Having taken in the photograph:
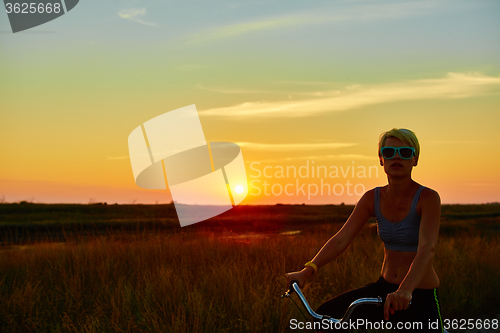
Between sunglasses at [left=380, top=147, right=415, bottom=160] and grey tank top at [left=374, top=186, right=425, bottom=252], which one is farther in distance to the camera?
grey tank top at [left=374, top=186, right=425, bottom=252]

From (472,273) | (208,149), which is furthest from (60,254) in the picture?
(472,273)

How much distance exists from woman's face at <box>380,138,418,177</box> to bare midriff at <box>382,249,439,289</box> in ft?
1.62

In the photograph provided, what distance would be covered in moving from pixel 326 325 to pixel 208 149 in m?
10.3

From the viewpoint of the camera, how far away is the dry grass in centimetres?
617

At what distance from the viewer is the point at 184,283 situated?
24.6ft

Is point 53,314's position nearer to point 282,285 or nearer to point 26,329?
point 26,329

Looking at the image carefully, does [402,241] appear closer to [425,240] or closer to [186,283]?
[425,240]

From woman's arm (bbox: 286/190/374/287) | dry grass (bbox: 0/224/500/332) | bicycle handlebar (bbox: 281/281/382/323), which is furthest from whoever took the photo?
dry grass (bbox: 0/224/500/332)

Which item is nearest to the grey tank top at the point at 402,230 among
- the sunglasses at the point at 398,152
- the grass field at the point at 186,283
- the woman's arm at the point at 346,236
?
the woman's arm at the point at 346,236

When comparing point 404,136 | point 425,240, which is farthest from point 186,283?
point 404,136

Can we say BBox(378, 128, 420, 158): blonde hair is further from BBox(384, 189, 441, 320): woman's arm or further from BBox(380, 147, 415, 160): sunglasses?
BBox(384, 189, 441, 320): woman's arm

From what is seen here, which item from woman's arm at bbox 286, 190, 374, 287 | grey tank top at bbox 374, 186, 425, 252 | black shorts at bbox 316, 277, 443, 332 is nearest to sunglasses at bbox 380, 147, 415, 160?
grey tank top at bbox 374, 186, 425, 252

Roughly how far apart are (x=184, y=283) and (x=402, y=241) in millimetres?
4951

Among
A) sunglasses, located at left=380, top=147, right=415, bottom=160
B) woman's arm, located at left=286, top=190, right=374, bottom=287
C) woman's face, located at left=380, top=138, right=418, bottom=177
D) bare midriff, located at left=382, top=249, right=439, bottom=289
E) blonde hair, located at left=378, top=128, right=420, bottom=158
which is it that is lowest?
bare midriff, located at left=382, top=249, right=439, bottom=289
